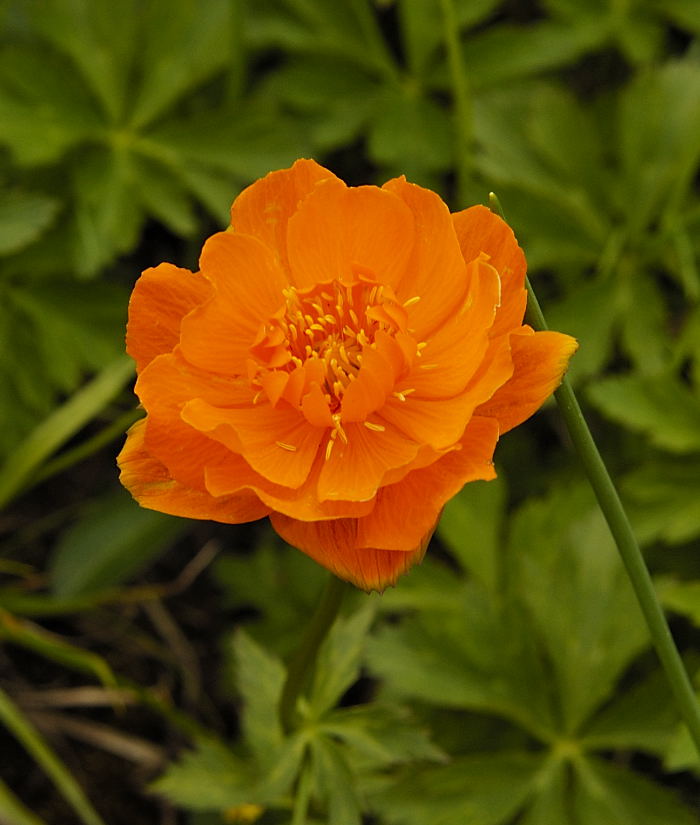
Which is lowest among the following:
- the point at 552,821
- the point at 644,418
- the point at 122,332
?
the point at 552,821

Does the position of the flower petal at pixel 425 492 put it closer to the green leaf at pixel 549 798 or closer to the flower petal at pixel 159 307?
the flower petal at pixel 159 307

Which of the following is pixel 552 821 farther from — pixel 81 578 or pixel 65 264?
pixel 65 264

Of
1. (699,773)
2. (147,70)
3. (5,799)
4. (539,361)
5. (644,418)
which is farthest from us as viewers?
(147,70)

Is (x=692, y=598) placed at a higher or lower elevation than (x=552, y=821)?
higher

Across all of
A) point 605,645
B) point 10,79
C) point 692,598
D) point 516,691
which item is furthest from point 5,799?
point 10,79

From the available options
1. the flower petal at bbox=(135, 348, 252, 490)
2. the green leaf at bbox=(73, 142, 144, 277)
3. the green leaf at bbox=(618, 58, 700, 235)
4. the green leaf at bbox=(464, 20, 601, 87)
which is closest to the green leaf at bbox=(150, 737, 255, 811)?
the flower petal at bbox=(135, 348, 252, 490)

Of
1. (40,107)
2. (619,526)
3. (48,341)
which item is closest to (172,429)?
(619,526)

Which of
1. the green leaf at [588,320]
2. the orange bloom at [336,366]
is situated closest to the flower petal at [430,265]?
the orange bloom at [336,366]

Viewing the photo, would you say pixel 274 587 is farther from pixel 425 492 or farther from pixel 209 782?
pixel 425 492
